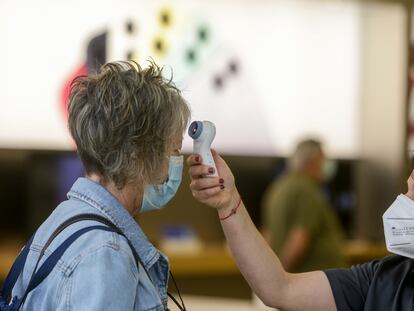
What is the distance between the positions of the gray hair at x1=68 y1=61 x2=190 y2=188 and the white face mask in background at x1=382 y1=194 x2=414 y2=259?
61 centimetres

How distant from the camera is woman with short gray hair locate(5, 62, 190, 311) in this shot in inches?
60.3

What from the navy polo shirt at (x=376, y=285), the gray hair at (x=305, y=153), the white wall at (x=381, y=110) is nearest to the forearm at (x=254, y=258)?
the navy polo shirt at (x=376, y=285)

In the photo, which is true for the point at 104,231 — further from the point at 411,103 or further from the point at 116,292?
the point at 411,103

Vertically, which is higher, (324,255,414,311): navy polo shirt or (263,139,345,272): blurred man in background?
(324,255,414,311): navy polo shirt

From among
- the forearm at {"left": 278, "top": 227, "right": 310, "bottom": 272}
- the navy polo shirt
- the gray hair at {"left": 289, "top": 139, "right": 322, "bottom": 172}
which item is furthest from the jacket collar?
the gray hair at {"left": 289, "top": 139, "right": 322, "bottom": 172}

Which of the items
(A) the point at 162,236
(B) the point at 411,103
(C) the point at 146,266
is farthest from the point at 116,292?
Answer: (B) the point at 411,103

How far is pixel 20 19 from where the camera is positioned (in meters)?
5.80

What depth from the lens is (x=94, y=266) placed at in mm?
1521

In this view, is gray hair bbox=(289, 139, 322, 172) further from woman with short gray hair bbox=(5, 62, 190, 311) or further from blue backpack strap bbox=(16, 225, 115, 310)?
blue backpack strap bbox=(16, 225, 115, 310)

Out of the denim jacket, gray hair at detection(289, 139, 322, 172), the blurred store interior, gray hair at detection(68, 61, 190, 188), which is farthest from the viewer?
the blurred store interior

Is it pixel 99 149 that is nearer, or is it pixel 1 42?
pixel 99 149

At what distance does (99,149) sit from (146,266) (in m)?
0.28

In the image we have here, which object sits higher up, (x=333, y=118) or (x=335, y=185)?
(x=333, y=118)

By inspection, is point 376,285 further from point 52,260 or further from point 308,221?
point 308,221
